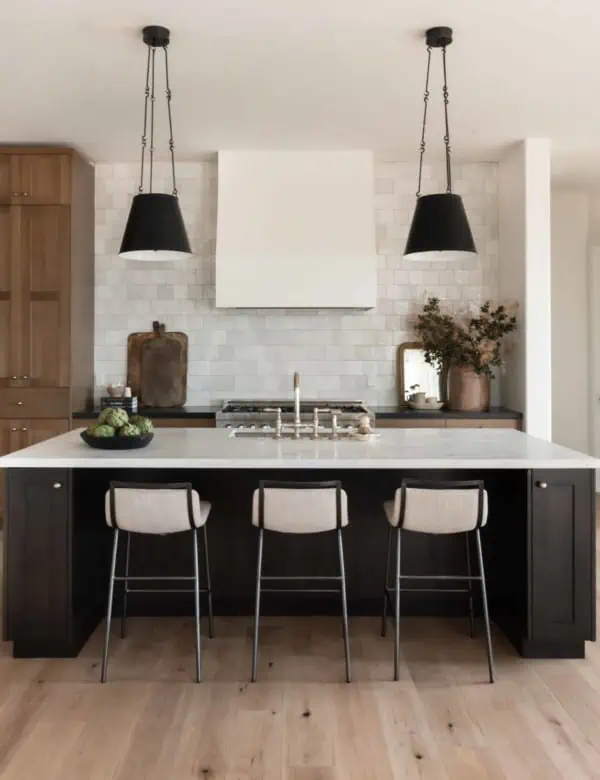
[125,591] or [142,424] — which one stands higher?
[142,424]

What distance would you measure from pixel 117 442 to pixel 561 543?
209 centimetres

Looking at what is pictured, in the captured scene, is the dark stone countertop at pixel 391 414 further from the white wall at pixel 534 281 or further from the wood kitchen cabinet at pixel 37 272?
the wood kitchen cabinet at pixel 37 272

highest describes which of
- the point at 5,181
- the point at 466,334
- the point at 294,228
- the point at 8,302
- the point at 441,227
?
the point at 5,181

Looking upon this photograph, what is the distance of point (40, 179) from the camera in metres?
5.68

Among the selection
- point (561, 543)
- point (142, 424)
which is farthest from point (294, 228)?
point (561, 543)

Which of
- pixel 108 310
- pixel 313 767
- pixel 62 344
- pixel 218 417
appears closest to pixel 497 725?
pixel 313 767

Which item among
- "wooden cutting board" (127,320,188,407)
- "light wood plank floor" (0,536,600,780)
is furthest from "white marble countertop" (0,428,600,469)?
"wooden cutting board" (127,320,188,407)

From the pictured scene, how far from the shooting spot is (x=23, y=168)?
5.68 meters

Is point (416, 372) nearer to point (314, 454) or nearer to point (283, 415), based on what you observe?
point (283, 415)

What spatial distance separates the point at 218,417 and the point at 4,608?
2.41m

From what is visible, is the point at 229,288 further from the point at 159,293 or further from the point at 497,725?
the point at 497,725

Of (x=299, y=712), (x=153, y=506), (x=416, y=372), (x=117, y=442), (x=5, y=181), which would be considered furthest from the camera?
(x=416, y=372)

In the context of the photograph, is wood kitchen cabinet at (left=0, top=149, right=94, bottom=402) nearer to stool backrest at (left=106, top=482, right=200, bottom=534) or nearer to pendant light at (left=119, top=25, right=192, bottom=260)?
pendant light at (left=119, top=25, right=192, bottom=260)

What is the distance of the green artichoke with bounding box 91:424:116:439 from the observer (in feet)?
11.6
